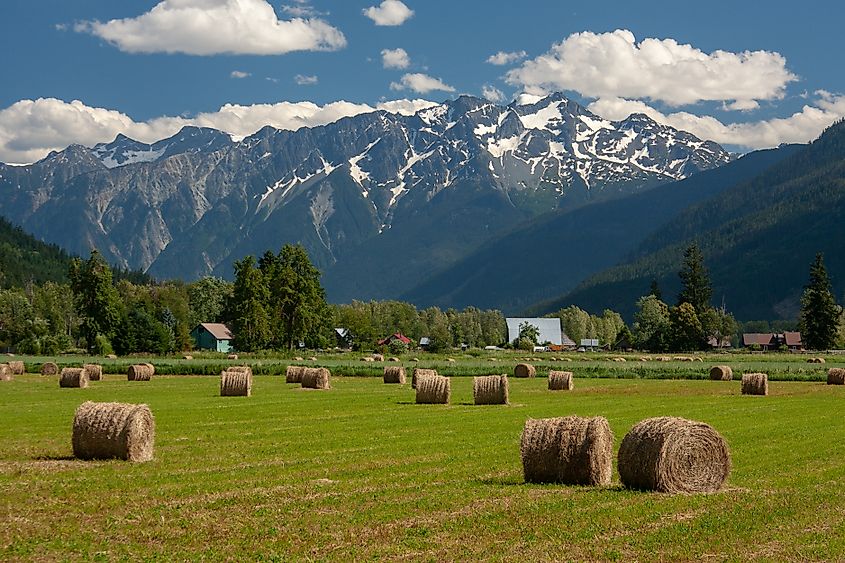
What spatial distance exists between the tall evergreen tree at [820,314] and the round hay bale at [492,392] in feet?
366

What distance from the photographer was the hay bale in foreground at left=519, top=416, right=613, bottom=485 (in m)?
22.4

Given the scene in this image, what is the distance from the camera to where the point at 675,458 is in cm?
2162

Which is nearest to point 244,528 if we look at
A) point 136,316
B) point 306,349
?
point 136,316

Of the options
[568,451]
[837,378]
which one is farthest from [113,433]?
[837,378]

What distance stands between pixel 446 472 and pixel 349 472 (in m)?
2.26

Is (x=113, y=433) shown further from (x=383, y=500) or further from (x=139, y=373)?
(x=139, y=373)

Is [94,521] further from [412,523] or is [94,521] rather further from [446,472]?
[446,472]

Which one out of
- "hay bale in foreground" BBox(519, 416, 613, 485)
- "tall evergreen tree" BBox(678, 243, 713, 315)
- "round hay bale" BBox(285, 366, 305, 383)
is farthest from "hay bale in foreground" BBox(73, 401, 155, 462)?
"tall evergreen tree" BBox(678, 243, 713, 315)

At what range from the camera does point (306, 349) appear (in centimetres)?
15225

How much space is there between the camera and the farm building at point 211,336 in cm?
18588

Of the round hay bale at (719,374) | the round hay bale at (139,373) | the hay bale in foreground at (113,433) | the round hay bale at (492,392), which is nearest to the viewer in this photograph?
the hay bale in foreground at (113,433)

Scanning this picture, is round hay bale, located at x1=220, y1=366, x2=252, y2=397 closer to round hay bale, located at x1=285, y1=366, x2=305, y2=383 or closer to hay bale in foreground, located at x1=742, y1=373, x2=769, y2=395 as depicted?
round hay bale, located at x1=285, y1=366, x2=305, y2=383

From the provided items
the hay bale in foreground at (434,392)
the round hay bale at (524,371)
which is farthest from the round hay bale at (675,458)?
the round hay bale at (524,371)

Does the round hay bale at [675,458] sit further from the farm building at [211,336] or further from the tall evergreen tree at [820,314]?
the farm building at [211,336]
